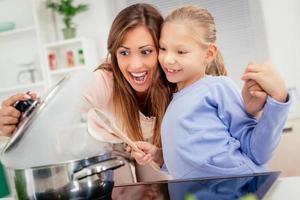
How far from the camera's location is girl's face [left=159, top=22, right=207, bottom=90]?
839 mm

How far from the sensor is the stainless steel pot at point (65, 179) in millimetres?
541

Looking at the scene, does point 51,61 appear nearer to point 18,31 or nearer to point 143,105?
point 18,31

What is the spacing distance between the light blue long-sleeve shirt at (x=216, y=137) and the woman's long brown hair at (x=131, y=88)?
7.1 inches

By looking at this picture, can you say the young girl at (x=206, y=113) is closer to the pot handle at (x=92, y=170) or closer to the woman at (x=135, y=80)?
the woman at (x=135, y=80)

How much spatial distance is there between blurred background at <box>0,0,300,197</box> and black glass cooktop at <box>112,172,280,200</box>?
1734 mm

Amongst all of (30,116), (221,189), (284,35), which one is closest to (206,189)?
(221,189)

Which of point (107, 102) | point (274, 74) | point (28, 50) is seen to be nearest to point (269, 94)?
point (274, 74)

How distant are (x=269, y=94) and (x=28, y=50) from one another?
2611 mm

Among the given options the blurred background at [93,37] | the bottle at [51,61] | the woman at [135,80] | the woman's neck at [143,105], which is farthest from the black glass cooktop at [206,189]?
the bottle at [51,61]

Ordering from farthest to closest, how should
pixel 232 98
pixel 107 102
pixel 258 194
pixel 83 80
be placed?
pixel 107 102 → pixel 232 98 → pixel 83 80 → pixel 258 194

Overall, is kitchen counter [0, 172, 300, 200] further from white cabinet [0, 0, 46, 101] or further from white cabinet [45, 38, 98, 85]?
white cabinet [0, 0, 46, 101]

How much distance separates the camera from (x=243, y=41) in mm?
2555

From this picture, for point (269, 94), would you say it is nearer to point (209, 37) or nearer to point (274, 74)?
point (274, 74)

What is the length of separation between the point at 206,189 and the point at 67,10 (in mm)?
2435
